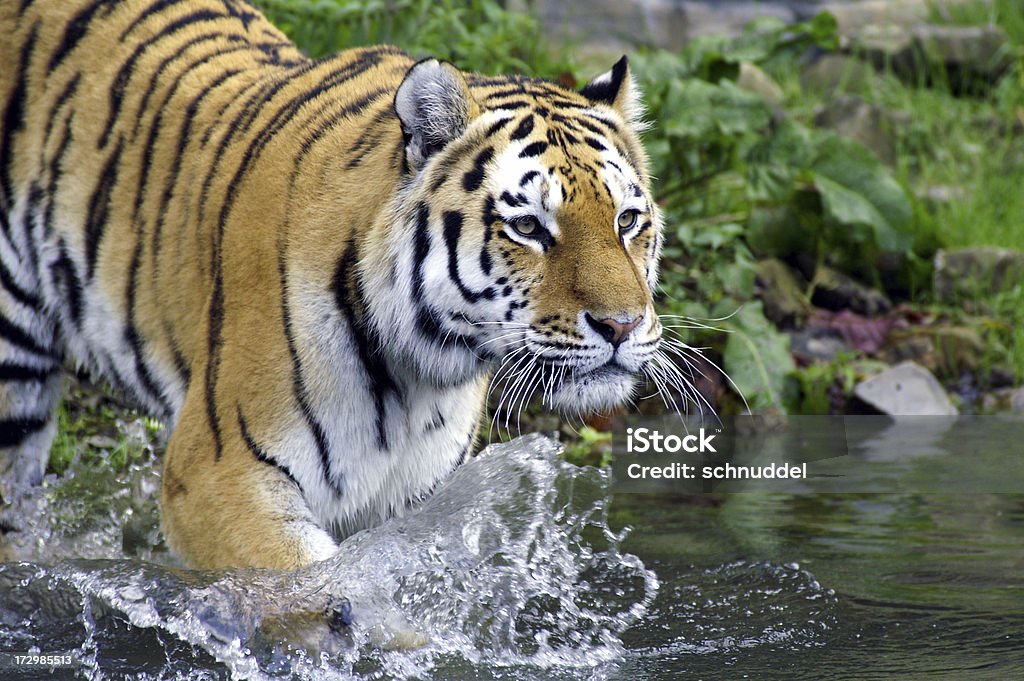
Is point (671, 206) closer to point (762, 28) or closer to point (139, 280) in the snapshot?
point (762, 28)

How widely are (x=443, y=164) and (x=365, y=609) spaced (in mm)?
985

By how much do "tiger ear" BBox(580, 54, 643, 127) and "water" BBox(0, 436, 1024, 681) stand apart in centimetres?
94

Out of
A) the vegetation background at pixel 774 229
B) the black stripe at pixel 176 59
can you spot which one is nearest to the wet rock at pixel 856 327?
the vegetation background at pixel 774 229

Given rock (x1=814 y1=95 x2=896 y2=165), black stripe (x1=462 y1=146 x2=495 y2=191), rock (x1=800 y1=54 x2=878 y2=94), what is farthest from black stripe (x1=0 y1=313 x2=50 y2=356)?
rock (x1=800 y1=54 x2=878 y2=94)

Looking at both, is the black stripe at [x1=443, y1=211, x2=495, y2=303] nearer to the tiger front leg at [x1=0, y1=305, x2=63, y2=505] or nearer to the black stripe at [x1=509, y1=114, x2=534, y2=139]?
the black stripe at [x1=509, y1=114, x2=534, y2=139]

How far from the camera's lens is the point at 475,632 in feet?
10.6

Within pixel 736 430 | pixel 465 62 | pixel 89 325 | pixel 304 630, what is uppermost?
pixel 465 62

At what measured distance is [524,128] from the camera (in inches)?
114

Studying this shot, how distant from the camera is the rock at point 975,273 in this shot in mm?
6508

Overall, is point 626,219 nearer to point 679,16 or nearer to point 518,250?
point 518,250

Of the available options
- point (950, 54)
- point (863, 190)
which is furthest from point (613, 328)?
point (950, 54)

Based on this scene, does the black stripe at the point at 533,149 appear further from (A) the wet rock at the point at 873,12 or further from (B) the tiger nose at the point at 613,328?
(A) the wet rock at the point at 873,12

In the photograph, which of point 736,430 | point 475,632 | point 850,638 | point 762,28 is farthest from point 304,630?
point 762,28

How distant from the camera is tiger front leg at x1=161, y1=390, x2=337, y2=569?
2.88m
